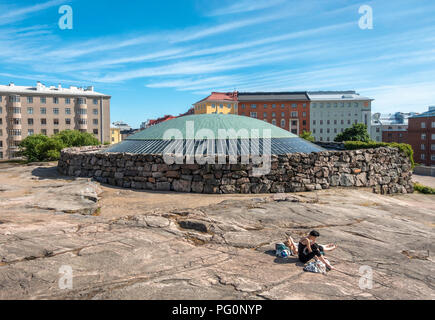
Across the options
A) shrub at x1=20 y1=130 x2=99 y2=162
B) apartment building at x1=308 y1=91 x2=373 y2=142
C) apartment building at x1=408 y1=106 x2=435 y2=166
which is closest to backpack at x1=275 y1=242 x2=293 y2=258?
shrub at x1=20 y1=130 x2=99 y2=162

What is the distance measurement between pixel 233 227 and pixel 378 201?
22.4ft

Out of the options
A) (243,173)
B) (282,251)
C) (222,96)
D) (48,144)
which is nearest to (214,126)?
(243,173)

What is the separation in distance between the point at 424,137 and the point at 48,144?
2795 inches

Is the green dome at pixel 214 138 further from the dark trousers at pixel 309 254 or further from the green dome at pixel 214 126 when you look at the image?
the dark trousers at pixel 309 254

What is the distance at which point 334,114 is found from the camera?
280 ft

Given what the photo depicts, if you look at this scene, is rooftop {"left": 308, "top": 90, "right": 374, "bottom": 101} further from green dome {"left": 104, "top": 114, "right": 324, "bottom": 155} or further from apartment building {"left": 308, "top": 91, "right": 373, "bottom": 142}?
green dome {"left": 104, "top": 114, "right": 324, "bottom": 155}

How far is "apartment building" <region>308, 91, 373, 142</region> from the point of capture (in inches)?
3342

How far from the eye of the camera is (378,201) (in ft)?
36.3

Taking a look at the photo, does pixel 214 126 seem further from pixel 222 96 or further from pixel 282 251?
pixel 222 96

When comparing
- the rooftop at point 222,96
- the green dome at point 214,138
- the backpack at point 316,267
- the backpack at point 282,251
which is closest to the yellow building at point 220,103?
the rooftop at point 222,96

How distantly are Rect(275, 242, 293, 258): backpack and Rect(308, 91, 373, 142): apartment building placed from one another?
274 feet

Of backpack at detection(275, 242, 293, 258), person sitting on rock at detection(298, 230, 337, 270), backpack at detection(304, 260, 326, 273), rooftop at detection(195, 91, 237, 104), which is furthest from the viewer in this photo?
rooftop at detection(195, 91, 237, 104)

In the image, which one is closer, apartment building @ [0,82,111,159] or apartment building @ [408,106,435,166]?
apartment building @ [0,82,111,159]

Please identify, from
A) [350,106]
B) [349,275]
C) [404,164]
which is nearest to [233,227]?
[349,275]
